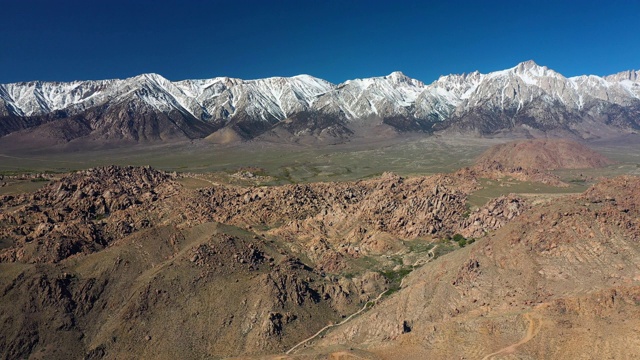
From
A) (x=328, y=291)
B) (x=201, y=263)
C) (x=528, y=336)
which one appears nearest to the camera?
(x=528, y=336)

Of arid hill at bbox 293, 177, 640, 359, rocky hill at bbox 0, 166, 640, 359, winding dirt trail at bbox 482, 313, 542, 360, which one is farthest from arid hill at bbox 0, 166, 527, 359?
winding dirt trail at bbox 482, 313, 542, 360

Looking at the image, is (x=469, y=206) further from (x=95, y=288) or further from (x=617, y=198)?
(x=95, y=288)

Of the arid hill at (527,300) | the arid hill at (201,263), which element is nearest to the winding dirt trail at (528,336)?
the arid hill at (527,300)

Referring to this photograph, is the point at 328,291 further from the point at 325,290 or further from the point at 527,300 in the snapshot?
the point at 527,300

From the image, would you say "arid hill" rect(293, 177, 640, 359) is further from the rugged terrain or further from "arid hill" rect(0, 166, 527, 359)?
"arid hill" rect(0, 166, 527, 359)

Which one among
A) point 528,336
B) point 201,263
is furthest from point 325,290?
point 528,336

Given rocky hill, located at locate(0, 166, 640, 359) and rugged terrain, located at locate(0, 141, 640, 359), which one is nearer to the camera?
rugged terrain, located at locate(0, 141, 640, 359)

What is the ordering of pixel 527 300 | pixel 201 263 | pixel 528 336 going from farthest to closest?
1. pixel 201 263
2. pixel 527 300
3. pixel 528 336

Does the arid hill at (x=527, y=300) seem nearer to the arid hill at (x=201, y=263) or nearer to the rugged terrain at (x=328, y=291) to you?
the rugged terrain at (x=328, y=291)

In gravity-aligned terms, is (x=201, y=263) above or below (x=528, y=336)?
above

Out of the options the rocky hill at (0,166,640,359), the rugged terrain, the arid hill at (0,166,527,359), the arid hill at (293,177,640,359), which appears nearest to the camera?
the arid hill at (293,177,640,359)

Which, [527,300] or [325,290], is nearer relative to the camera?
[527,300]
